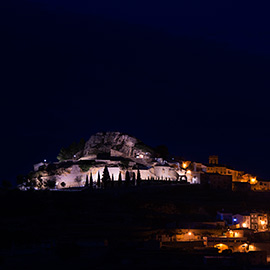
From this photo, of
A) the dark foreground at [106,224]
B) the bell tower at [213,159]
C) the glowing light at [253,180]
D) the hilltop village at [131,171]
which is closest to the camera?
the dark foreground at [106,224]

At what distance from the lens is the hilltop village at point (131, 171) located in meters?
79.8

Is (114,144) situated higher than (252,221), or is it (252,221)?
(114,144)

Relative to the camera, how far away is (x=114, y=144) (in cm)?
10012

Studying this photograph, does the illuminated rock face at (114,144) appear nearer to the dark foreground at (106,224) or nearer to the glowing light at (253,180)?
the glowing light at (253,180)

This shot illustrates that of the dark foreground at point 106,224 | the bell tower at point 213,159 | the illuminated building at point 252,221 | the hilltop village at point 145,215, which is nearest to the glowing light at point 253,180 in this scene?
the hilltop village at point 145,215

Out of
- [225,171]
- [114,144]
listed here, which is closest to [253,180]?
[225,171]

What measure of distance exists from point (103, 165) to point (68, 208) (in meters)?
25.5

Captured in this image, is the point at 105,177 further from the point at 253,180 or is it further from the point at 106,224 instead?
the point at 253,180

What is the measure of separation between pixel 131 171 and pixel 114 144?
59.1 ft

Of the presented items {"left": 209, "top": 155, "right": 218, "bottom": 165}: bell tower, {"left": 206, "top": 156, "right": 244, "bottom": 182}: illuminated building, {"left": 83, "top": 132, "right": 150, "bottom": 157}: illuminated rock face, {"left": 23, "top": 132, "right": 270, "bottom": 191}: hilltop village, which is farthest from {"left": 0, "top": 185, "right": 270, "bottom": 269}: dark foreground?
{"left": 209, "top": 155, "right": 218, "bottom": 165}: bell tower

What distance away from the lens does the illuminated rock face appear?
97500mm

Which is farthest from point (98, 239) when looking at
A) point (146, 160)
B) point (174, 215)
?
point (146, 160)

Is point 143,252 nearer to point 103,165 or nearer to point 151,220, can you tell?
point 151,220

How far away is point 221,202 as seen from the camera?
67125 millimetres
